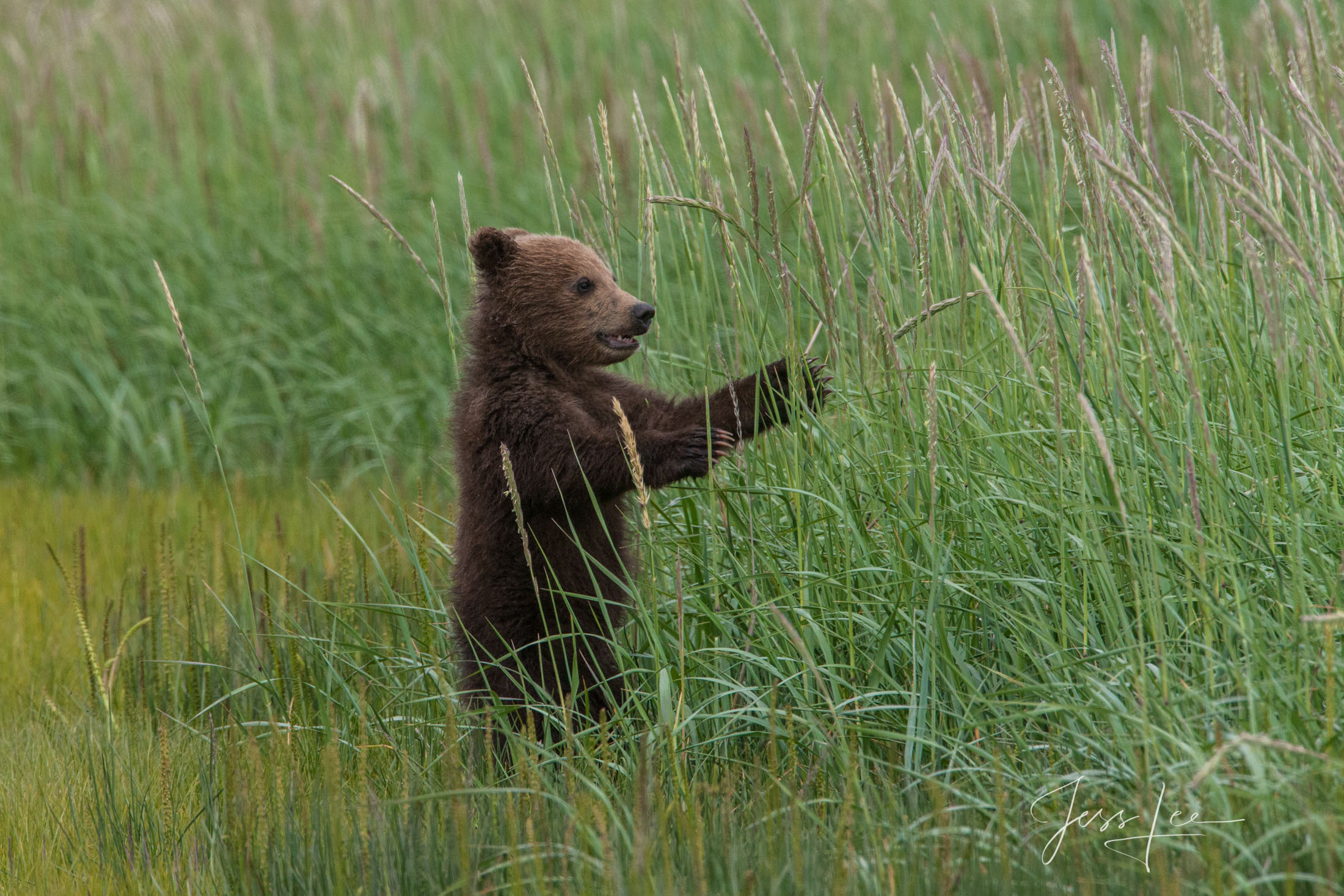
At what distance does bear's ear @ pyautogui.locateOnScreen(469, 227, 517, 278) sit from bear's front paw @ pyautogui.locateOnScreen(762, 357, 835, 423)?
0.88 metres

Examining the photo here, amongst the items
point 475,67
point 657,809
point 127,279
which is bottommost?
point 657,809

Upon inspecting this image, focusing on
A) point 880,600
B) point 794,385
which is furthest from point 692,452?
point 880,600

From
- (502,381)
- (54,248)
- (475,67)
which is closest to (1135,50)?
(475,67)

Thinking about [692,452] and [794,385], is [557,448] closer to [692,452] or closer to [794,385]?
[692,452]

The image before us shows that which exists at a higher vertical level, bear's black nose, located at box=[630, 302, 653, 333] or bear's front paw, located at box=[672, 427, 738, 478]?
bear's black nose, located at box=[630, 302, 653, 333]

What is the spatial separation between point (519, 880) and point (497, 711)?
80 centimetres

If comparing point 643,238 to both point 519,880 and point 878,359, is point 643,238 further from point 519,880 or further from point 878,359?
point 519,880

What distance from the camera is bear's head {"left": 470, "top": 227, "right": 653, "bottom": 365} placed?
3.59m

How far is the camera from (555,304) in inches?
142

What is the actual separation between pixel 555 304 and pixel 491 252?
251 mm

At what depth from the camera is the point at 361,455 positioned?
6.71 metres
